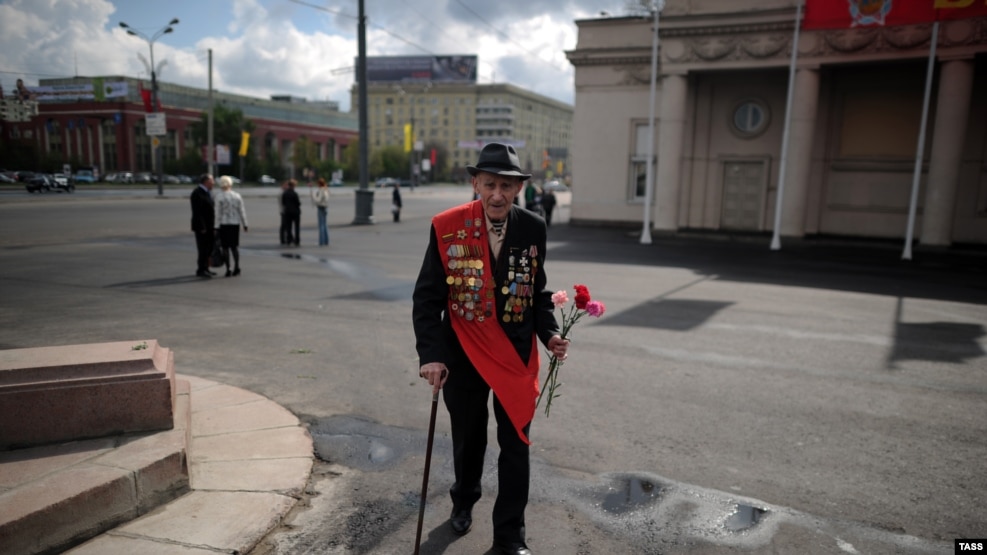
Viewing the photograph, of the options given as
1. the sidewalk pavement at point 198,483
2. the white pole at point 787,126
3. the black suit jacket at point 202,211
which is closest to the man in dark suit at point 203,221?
the black suit jacket at point 202,211

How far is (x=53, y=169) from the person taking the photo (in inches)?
516

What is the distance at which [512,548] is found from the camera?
3.21 meters

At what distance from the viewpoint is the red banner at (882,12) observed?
1617 centimetres

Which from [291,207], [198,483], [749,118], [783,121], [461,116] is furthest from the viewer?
[461,116]

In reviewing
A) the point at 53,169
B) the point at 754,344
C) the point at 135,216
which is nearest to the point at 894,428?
the point at 754,344

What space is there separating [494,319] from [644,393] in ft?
10.0

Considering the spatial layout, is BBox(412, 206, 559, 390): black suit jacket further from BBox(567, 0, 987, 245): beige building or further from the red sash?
BBox(567, 0, 987, 245): beige building

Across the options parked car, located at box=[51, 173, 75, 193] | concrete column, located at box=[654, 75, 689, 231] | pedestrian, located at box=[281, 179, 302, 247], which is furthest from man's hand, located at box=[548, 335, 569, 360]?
concrete column, located at box=[654, 75, 689, 231]

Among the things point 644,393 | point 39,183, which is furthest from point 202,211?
point 644,393

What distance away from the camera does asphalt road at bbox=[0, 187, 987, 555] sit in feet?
11.8

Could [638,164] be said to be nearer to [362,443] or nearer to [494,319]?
[362,443]

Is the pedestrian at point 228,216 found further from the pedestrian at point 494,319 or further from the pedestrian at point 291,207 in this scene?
the pedestrian at point 494,319

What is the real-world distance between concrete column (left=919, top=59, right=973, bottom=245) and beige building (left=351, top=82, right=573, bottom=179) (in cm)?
12326

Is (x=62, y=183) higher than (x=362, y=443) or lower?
higher
